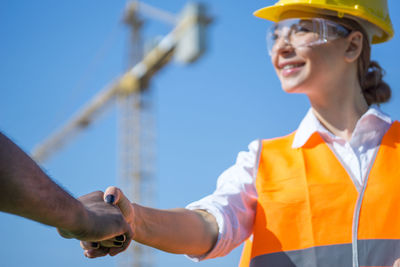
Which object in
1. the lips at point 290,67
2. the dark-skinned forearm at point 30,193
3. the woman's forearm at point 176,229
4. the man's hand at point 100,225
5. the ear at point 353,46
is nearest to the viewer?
the dark-skinned forearm at point 30,193

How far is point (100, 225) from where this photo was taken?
5.04 ft

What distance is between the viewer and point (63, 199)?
144 cm

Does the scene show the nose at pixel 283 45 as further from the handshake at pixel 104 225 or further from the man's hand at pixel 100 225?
the man's hand at pixel 100 225

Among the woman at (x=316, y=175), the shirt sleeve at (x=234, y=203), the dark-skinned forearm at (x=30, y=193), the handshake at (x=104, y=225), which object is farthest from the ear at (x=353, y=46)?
the dark-skinned forearm at (x=30, y=193)

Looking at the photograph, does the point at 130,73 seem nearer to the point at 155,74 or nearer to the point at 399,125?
the point at 155,74

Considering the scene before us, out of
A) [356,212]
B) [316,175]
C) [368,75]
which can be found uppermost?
[368,75]

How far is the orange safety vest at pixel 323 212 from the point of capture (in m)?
2.34

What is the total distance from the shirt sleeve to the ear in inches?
27.1

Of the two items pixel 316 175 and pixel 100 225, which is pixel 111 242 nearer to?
pixel 100 225

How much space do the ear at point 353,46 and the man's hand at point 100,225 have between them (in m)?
1.64

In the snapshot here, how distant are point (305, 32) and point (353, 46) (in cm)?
29

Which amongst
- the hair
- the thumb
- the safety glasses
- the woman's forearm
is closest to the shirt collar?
the hair

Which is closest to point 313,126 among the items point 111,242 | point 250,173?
point 250,173

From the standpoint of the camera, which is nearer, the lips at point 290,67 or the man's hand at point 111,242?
the man's hand at point 111,242
